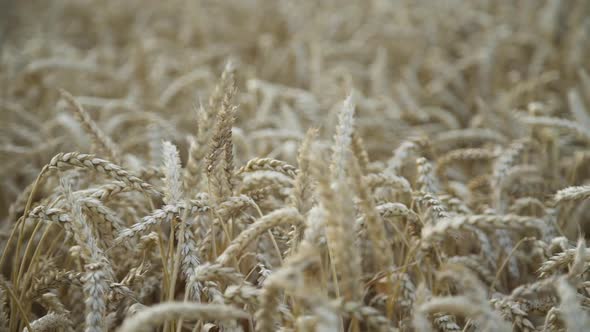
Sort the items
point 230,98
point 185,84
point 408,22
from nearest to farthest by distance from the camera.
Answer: point 230,98, point 185,84, point 408,22

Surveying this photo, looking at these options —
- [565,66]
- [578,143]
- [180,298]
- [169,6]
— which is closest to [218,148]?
[180,298]

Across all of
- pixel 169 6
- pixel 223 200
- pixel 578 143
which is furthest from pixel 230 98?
pixel 169 6

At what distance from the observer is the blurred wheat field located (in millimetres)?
1047

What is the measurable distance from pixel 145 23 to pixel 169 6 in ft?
2.10

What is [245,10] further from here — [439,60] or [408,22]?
[439,60]

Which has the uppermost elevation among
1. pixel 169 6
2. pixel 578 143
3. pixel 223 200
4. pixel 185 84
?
pixel 169 6

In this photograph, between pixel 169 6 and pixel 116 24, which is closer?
pixel 116 24

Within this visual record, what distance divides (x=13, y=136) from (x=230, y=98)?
2141mm

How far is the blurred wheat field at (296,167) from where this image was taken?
105cm

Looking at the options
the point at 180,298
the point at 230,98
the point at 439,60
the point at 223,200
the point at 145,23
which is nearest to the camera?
the point at 230,98

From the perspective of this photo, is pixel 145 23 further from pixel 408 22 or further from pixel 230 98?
pixel 230 98

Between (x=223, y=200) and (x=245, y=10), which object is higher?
(x=245, y=10)

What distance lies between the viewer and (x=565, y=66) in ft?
10.4

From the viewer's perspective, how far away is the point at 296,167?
7.21 ft
